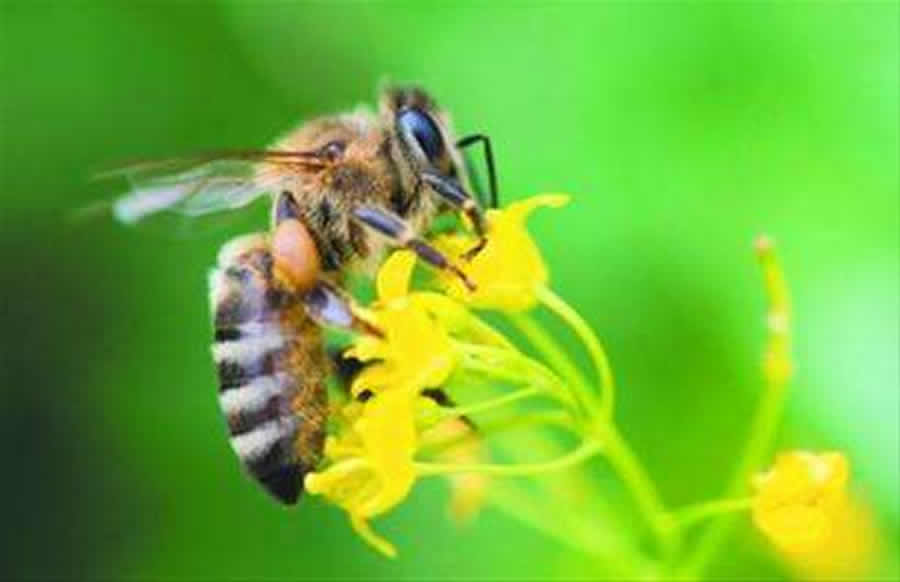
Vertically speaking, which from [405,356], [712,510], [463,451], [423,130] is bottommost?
[712,510]

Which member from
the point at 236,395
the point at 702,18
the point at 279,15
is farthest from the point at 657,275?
the point at 236,395

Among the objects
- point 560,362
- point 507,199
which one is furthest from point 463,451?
point 507,199

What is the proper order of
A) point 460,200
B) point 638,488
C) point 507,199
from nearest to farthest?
1. point 460,200
2. point 638,488
3. point 507,199

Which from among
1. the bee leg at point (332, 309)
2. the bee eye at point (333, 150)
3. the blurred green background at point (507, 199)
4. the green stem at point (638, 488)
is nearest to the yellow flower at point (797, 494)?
the green stem at point (638, 488)

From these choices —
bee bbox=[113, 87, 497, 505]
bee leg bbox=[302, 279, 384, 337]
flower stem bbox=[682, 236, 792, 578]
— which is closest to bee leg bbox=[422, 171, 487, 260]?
bee bbox=[113, 87, 497, 505]

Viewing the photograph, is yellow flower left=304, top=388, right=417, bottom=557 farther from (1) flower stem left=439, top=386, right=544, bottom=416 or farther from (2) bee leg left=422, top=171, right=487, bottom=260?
(2) bee leg left=422, top=171, right=487, bottom=260

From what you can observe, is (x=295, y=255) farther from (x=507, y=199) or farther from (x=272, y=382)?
(x=507, y=199)
